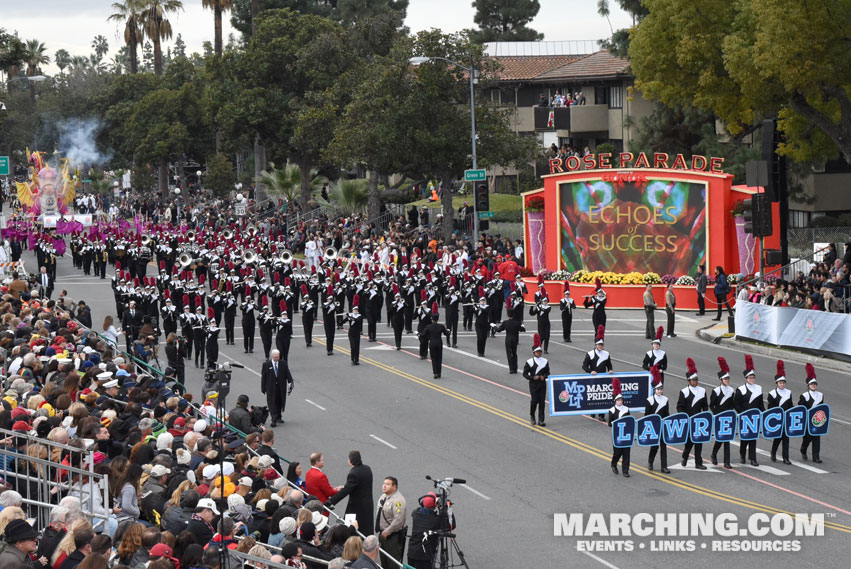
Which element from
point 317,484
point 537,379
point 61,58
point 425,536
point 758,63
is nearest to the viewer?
point 425,536

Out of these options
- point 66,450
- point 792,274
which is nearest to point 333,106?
point 792,274

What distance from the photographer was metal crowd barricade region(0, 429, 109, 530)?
12.6m

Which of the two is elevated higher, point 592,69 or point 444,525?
point 592,69

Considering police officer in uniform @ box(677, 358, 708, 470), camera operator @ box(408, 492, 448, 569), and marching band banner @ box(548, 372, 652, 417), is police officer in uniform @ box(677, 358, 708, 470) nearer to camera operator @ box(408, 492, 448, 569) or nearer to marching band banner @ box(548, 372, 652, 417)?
marching band banner @ box(548, 372, 652, 417)

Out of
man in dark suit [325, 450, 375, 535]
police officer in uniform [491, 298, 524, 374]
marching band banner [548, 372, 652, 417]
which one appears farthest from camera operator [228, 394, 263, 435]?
police officer in uniform [491, 298, 524, 374]

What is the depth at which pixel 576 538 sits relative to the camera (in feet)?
52.0

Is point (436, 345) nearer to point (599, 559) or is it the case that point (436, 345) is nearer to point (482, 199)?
point (599, 559)

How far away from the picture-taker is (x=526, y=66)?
62938mm

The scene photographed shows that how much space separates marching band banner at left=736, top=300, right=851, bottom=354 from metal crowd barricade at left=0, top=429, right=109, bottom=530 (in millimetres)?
18986

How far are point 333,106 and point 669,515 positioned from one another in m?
39.8

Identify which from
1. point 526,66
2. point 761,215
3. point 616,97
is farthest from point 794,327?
point 526,66

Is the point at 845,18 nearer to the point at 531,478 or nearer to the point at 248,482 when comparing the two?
the point at 531,478

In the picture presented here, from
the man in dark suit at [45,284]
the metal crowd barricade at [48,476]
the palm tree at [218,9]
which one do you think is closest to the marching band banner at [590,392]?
the metal crowd barricade at [48,476]

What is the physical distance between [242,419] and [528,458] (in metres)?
4.65
